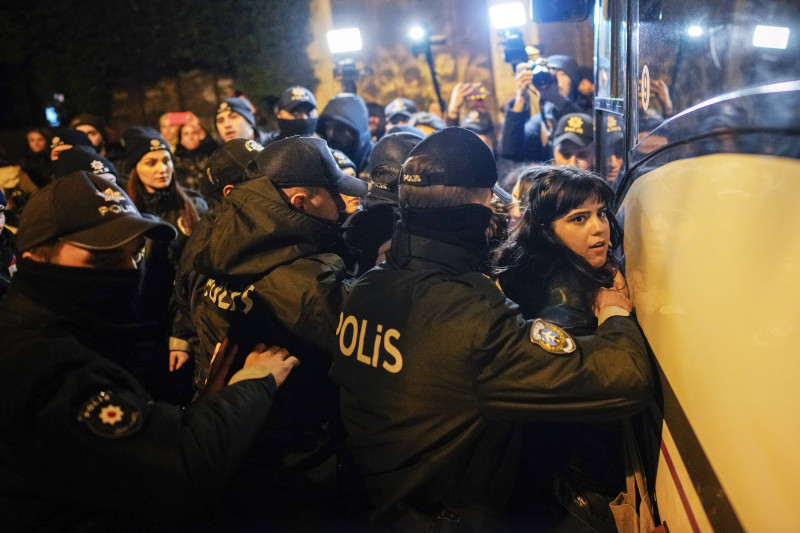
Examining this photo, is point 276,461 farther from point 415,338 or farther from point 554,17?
point 554,17

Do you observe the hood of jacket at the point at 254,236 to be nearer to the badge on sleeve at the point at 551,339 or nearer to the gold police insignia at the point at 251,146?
the badge on sleeve at the point at 551,339

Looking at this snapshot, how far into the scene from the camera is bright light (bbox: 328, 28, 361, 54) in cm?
862

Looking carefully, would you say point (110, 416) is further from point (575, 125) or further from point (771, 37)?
point (575, 125)

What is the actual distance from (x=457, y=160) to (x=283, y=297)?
3.08 feet

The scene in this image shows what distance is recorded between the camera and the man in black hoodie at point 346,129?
18.6 ft

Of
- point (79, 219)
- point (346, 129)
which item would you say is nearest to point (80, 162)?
point (346, 129)

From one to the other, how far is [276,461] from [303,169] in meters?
1.28

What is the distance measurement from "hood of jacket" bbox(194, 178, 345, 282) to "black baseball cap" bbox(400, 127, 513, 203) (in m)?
0.67

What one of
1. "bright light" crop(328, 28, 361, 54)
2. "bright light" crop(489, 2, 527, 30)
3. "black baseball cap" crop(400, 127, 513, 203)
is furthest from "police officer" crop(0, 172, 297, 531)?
"bright light" crop(328, 28, 361, 54)

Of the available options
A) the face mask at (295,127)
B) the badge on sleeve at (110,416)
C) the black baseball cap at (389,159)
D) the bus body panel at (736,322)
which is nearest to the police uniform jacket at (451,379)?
the bus body panel at (736,322)

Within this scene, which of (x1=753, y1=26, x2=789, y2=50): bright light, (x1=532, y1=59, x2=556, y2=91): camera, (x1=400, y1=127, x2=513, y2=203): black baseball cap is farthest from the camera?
(x1=532, y1=59, x2=556, y2=91): camera

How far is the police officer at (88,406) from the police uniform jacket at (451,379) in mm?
437

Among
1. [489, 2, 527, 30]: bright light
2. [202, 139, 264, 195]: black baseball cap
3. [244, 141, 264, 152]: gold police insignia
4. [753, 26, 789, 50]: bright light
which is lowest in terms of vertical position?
[202, 139, 264, 195]: black baseball cap

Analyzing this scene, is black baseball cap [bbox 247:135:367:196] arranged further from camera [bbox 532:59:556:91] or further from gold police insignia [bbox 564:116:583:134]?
camera [bbox 532:59:556:91]
